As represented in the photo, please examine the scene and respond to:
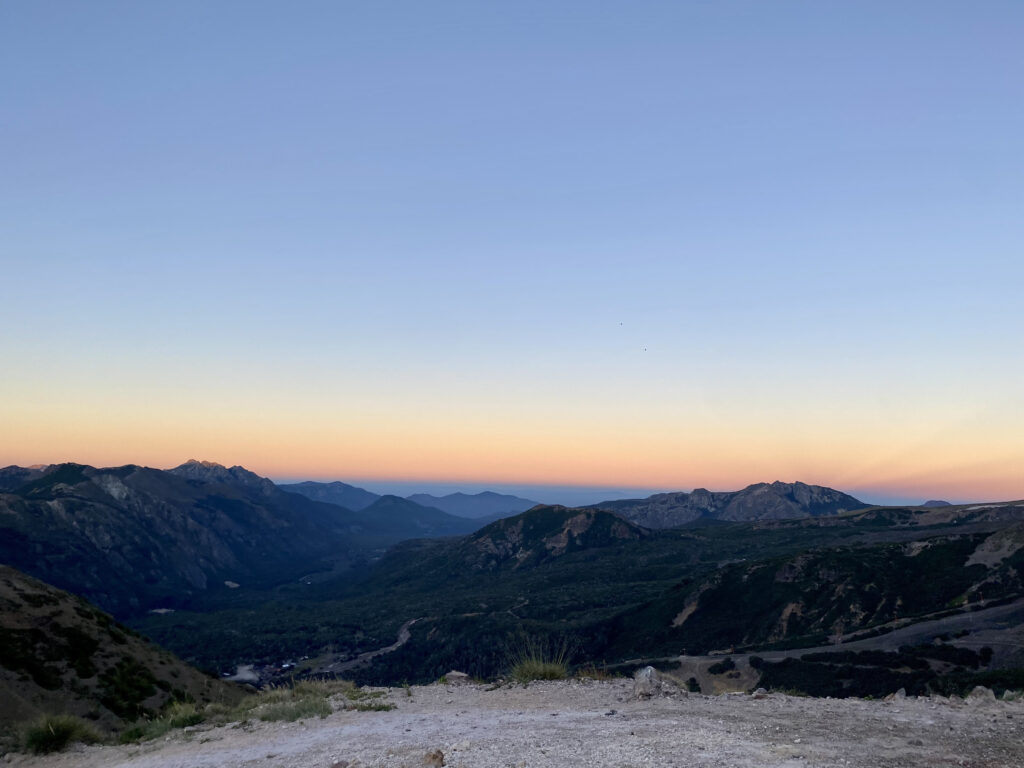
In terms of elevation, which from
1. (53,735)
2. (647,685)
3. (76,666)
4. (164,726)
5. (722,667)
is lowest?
(722,667)

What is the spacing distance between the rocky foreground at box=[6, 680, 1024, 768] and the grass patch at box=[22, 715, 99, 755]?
1.23 ft

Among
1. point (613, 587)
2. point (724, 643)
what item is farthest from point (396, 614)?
point (724, 643)

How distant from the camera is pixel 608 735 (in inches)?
514

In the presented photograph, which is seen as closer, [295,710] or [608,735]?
[608,735]

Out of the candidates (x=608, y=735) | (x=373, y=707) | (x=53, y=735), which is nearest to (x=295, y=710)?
(x=373, y=707)

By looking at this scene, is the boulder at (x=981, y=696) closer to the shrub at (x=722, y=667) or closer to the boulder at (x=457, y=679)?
the boulder at (x=457, y=679)

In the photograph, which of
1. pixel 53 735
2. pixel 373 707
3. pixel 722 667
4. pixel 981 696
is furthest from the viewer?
pixel 722 667

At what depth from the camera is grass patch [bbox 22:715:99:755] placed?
1855 cm

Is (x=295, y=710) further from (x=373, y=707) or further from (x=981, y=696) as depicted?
(x=981, y=696)

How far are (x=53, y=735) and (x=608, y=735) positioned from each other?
1782 centimetres

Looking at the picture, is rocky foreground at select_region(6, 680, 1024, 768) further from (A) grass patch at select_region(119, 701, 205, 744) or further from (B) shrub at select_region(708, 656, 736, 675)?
(B) shrub at select_region(708, 656, 736, 675)

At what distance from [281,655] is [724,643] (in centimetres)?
11371

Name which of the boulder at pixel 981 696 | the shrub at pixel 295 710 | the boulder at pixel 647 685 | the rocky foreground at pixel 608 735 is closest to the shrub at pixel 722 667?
the boulder at pixel 981 696

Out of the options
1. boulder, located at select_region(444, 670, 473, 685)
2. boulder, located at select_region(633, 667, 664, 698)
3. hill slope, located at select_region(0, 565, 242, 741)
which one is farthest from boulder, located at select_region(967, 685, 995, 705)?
hill slope, located at select_region(0, 565, 242, 741)
